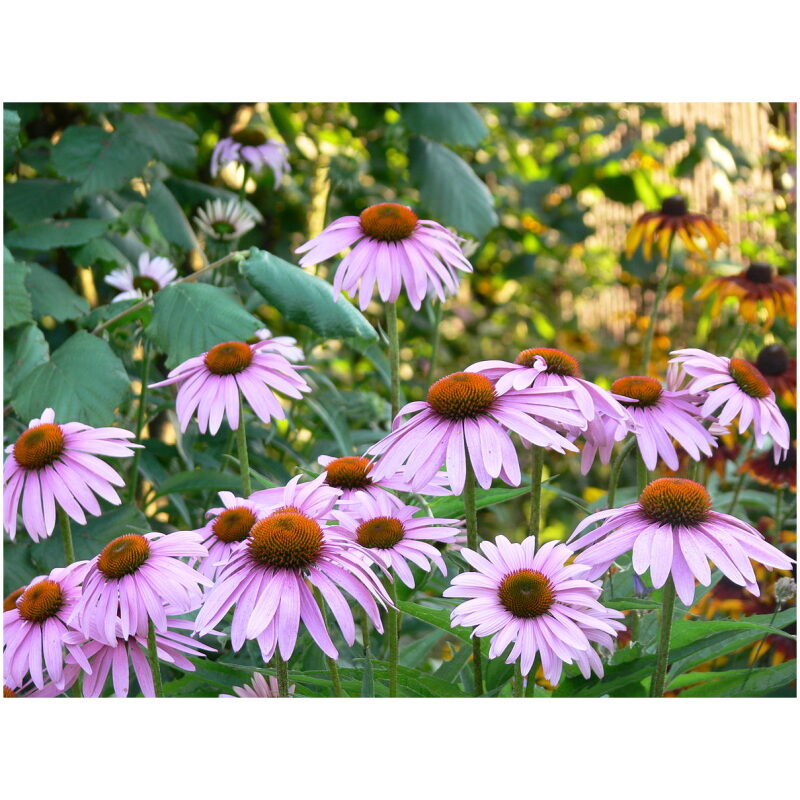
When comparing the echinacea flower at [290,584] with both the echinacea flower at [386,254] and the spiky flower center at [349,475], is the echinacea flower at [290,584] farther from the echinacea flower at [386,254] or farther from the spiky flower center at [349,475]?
the echinacea flower at [386,254]

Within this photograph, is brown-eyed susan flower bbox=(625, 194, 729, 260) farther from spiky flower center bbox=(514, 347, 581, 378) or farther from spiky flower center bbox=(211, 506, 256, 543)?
spiky flower center bbox=(211, 506, 256, 543)

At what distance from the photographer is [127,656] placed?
2.13 feet

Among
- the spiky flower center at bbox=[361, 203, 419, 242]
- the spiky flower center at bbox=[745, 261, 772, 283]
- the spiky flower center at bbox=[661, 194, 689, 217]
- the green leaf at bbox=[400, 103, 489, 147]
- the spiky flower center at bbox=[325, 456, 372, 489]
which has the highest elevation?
the green leaf at bbox=[400, 103, 489, 147]

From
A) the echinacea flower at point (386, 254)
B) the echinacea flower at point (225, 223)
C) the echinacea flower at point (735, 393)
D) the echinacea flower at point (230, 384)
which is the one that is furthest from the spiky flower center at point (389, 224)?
the echinacea flower at point (225, 223)

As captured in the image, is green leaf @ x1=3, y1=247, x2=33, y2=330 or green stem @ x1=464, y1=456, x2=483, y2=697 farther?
green leaf @ x1=3, y1=247, x2=33, y2=330

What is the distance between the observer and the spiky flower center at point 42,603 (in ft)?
2.12

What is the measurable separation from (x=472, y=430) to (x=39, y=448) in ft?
1.13

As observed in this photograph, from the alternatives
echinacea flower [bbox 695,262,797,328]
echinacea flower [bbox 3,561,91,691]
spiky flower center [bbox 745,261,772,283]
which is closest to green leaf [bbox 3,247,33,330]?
echinacea flower [bbox 3,561,91,691]

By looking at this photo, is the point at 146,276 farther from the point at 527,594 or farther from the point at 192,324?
the point at 527,594

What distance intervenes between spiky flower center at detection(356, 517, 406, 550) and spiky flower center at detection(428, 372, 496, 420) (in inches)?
3.8

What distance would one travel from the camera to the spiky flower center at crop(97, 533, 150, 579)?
Answer: 599mm
